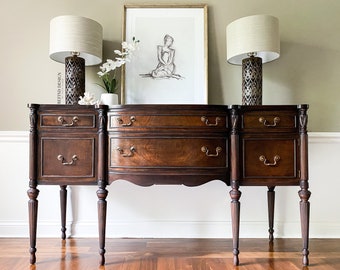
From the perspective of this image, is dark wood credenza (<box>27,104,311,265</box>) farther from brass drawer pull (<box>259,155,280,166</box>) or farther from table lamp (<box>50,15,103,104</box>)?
table lamp (<box>50,15,103,104</box>)

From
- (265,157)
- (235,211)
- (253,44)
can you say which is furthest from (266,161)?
(253,44)

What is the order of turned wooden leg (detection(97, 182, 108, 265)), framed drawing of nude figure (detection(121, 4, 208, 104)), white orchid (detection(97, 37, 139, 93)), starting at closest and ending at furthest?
turned wooden leg (detection(97, 182, 108, 265)) → white orchid (detection(97, 37, 139, 93)) → framed drawing of nude figure (detection(121, 4, 208, 104))

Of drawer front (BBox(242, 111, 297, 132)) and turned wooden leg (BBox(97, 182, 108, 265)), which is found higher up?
drawer front (BBox(242, 111, 297, 132))

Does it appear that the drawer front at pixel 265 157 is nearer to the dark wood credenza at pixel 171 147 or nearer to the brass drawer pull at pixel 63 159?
the dark wood credenza at pixel 171 147

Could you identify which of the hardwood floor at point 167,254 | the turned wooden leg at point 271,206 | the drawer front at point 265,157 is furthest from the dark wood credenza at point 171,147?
the turned wooden leg at point 271,206

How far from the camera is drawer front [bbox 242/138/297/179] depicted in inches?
72.1

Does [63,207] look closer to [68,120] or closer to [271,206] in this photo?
[68,120]

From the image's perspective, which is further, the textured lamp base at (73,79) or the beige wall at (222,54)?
the beige wall at (222,54)

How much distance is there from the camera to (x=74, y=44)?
2.03m

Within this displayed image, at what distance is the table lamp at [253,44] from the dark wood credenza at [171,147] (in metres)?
0.30

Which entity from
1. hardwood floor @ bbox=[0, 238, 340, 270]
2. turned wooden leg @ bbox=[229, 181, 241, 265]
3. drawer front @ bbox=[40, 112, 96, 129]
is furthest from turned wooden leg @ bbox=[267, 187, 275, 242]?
drawer front @ bbox=[40, 112, 96, 129]

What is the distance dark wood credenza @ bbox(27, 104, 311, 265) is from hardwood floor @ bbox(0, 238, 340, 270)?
0.12 metres

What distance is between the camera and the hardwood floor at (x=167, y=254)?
5.90ft

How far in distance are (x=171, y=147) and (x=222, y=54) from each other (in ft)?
3.18
